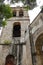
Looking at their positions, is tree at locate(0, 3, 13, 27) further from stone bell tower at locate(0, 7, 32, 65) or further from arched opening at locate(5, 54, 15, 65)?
arched opening at locate(5, 54, 15, 65)

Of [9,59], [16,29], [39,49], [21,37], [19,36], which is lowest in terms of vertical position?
[9,59]

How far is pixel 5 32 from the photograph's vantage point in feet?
54.5

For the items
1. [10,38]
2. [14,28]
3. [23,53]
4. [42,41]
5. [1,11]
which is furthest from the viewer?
[14,28]

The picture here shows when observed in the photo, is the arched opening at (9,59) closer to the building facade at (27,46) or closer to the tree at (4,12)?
the building facade at (27,46)

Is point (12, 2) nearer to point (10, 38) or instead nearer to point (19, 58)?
point (19, 58)

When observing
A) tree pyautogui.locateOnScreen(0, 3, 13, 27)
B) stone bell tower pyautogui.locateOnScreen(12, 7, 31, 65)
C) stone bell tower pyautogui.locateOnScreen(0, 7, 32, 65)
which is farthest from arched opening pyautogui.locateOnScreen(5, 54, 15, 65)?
tree pyautogui.locateOnScreen(0, 3, 13, 27)

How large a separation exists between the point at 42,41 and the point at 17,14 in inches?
300

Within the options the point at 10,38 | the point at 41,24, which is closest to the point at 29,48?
the point at 41,24

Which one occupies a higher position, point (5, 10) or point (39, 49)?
point (5, 10)

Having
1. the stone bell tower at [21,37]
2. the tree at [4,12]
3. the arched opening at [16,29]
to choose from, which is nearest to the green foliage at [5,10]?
the tree at [4,12]

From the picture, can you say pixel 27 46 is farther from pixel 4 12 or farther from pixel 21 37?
pixel 4 12

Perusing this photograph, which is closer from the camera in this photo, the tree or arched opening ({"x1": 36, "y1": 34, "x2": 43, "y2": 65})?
the tree

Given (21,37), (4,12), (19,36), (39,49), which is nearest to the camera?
(4,12)

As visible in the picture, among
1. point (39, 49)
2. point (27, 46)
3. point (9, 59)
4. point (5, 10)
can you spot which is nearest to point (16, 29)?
point (9, 59)
